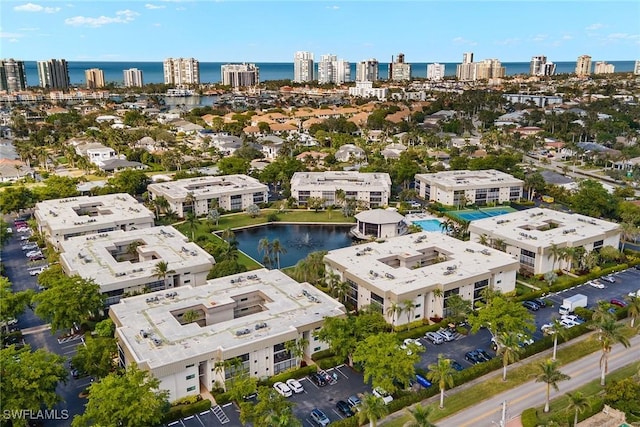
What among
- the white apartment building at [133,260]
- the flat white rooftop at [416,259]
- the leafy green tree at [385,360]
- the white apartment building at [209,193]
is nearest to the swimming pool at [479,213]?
the flat white rooftop at [416,259]

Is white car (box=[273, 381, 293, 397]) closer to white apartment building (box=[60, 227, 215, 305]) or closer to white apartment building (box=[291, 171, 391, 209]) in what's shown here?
white apartment building (box=[60, 227, 215, 305])

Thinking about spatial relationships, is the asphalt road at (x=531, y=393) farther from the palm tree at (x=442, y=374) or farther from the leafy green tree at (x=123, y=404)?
the leafy green tree at (x=123, y=404)

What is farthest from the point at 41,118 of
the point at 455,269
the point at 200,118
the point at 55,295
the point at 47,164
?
the point at 455,269

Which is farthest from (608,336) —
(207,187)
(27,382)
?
(207,187)

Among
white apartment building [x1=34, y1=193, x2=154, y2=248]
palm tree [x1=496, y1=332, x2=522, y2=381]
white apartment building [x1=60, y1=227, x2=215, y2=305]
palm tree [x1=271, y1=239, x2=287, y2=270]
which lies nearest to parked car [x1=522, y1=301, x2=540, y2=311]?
palm tree [x1=496, y1=332, x2=522, y2=381]

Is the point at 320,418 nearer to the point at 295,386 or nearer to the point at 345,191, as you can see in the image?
the point at 295,386

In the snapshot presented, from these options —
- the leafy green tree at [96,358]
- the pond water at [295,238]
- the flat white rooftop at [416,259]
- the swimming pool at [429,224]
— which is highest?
the flat white rooftop at [416,259]

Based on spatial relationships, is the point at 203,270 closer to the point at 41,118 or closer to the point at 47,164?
the point at 47,164
